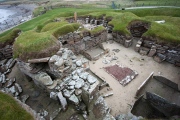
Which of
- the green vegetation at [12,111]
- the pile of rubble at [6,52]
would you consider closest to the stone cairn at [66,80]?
the green vegetation at [12,111]

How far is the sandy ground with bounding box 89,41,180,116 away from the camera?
7805mm

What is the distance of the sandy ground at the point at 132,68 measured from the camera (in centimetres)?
780

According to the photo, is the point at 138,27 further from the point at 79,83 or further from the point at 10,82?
the point at 10,82

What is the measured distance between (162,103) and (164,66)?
463 centimetres

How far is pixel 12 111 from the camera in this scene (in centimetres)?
499

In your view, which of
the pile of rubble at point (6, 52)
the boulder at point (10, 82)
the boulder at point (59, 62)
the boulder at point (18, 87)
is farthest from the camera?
the pile of rubble at point (6, 52)

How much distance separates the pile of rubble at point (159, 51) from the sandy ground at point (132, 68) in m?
0.39

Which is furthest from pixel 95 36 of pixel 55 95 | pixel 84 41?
pixel 55 95

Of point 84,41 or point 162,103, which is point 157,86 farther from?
point 84,41

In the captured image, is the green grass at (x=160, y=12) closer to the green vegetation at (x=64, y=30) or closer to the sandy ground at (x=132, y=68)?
the sandy ground at (x=132, y=68)

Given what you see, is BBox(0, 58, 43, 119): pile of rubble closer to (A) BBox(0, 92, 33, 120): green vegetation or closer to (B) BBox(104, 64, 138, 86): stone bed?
(A) BBox(0, 92, 33, 120): green vegetation

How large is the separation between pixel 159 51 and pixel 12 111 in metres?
11.4

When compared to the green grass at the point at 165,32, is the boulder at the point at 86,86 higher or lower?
lower

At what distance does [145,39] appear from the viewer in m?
11.6
